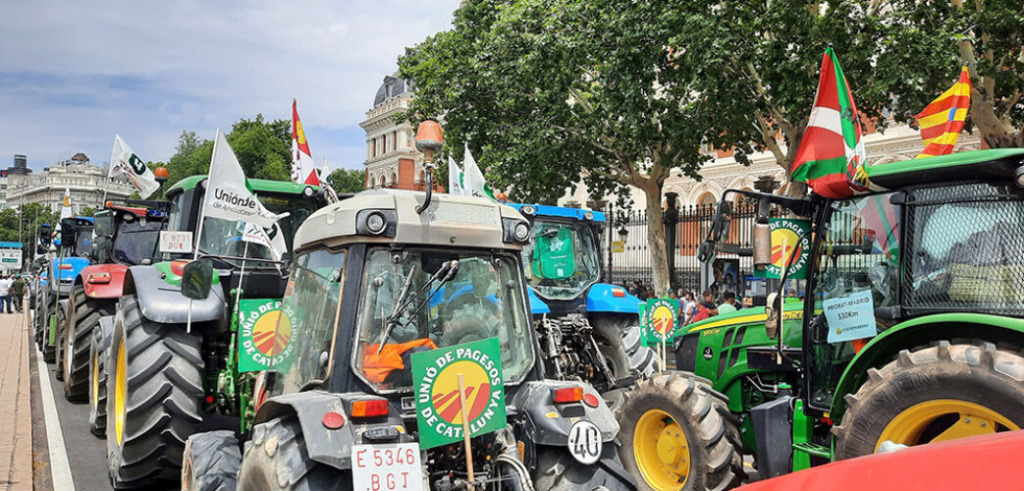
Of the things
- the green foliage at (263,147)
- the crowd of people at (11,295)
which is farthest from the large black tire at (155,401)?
the green foliage at (263,147)

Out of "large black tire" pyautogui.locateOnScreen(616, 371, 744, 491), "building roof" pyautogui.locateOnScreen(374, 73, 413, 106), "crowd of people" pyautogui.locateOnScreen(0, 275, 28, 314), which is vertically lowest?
"crowd of people" pyautogui.locateOnScreen(0, 275, 28, 314)

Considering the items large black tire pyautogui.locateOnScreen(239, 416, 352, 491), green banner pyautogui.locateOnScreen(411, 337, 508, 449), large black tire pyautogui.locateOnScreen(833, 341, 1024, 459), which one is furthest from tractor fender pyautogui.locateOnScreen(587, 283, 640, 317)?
large black tire pyautogui.locateOnScreen(239, 416, 352, 491)

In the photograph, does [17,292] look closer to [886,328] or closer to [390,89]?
[886,328]

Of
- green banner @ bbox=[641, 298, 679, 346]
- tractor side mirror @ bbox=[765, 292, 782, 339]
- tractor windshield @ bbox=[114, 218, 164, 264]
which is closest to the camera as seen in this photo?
tractor side mirror @ bbox=[765, 292, 782, 339]

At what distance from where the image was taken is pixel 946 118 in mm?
7344

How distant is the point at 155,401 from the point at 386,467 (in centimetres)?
322

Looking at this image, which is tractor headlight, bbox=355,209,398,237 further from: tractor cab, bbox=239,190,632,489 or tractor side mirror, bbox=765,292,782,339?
tractor side mirror, bbox=765,292,782,339

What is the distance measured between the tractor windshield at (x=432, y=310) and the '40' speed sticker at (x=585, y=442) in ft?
1.37

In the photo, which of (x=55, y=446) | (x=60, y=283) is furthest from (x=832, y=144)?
(x=60, y=283)

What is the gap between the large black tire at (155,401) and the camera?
562cm

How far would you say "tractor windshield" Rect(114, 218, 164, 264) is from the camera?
33.3 feet

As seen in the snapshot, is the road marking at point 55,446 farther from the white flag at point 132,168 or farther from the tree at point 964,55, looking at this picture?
the tree at point 964,55

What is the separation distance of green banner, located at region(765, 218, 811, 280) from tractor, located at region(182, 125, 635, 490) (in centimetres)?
218

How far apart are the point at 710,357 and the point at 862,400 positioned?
8.94ft
